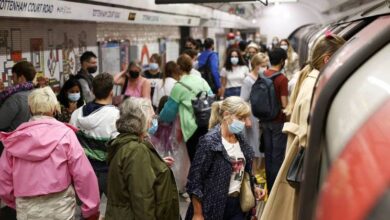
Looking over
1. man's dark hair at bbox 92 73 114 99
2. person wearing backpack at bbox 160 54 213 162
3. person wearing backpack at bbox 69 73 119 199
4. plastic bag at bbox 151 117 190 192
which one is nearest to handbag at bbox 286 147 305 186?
person wearing backpack at bbox 69 73 119 199

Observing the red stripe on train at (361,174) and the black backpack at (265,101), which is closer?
the red stripe on train at (361,174)

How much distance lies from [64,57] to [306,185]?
634 centimetres

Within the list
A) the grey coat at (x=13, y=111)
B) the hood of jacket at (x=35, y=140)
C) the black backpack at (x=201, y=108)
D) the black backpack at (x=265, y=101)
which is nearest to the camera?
the hood of jacket at (x=35, y=140)

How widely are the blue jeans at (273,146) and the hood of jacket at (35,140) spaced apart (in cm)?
262

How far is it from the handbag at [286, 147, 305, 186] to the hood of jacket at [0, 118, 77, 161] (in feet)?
5.15

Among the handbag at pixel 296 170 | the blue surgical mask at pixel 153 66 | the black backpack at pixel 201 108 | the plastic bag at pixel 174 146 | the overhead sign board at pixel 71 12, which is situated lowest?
the plastic bag at pixel 174 146

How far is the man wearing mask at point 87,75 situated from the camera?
6125 mm

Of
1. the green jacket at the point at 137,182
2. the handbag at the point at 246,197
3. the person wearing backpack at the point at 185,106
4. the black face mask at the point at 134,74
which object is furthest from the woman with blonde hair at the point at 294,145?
the black face mask at the point at 134,74

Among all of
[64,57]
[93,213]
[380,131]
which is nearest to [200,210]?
[93,213]

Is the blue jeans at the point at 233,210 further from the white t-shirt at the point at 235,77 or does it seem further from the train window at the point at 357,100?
the white t-shirt at the point at 235,77

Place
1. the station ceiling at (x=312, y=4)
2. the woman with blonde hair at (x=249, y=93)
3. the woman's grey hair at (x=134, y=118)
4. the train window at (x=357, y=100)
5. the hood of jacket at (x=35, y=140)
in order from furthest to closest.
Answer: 1. the station ceiling at (x=312, y=4)
2. the woman with blonde hair at (x=249, y=93)
3. the hood of jacket at (x=35, y=140)
4. the woman's grey hair at (x=134, y=118)
5. the train window at (x=357, y=100)

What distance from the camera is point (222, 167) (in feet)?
11.3

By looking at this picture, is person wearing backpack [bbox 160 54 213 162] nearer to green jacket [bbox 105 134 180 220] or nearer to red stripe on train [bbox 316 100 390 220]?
green jacket [bbox 105 134 180 220]

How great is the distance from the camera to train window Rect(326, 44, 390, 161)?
1.24 meters
